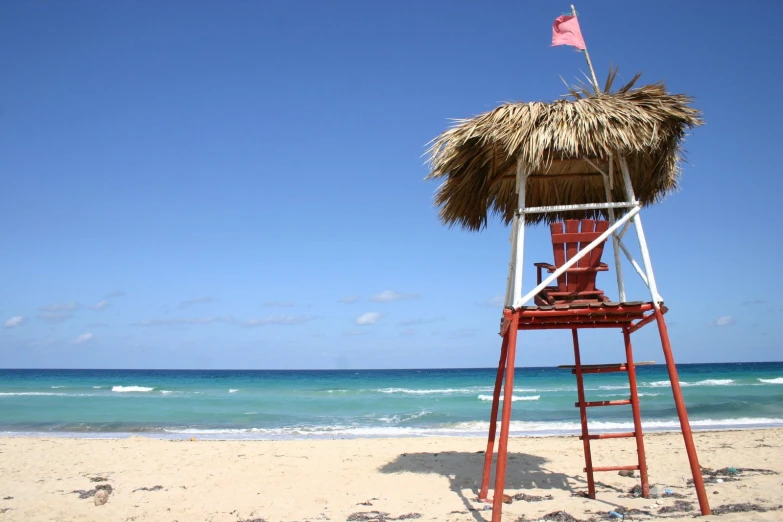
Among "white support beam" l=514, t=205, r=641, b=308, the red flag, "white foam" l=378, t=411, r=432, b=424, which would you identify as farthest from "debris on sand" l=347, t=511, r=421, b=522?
"white foam" l=378, t=411, r=432, b=424

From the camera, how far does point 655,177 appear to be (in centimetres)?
715

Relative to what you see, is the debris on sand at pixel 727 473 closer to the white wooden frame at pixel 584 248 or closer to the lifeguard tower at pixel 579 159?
the lifeguard tower at pixel 579 159

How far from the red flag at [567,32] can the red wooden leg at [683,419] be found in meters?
3.39

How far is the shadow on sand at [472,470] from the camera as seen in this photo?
318 inches

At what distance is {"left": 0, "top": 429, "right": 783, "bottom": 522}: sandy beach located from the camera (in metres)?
7.05

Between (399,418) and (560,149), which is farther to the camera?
(399,418)

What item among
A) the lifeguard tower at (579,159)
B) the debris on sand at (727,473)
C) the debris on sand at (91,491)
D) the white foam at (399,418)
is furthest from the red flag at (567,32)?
the white foam at (399,418)

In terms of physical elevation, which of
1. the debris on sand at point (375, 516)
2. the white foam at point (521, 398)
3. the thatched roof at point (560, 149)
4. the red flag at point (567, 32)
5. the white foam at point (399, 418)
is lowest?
the white foam at point (521, 398)

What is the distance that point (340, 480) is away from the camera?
9094mm

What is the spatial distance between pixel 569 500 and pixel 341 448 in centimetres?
659

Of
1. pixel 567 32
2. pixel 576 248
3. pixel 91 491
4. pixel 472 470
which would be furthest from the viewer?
pixel 472 470

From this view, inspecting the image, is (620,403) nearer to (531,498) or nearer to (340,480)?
(531,498)

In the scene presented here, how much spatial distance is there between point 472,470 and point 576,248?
15.6 feet

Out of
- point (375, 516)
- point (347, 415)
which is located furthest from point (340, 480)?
point (347, 415)
